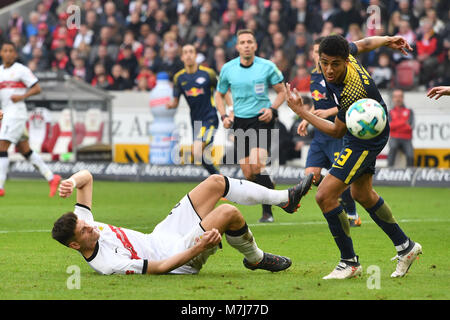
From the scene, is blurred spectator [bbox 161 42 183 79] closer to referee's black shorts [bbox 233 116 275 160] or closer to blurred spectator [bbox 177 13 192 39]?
blurred spectator [bbox 177 13 192 39]

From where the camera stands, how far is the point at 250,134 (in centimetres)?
1237

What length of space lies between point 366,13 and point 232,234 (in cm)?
1565

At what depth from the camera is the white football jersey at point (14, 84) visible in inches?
600

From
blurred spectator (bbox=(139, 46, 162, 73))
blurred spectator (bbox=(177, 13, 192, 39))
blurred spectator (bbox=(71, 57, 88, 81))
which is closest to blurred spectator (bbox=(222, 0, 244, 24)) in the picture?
blurred spectator (bbox=(177, 13, 192, 39))

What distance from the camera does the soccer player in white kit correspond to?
15.2 metres

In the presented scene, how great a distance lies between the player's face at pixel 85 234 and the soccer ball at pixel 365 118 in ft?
7.30

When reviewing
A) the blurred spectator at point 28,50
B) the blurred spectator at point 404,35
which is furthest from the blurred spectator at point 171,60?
the blurred spectator at point 404,35

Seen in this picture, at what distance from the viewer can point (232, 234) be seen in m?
7.19

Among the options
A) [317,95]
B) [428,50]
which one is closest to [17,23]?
[428,50]

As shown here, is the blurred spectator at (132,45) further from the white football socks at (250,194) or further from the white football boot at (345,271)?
the white football boot at (345,271)

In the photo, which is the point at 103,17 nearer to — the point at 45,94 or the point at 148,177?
the point at 45,94

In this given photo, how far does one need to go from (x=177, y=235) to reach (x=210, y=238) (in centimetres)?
83

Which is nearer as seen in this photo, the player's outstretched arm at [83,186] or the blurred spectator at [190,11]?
the player's outstretched arm at [83,186]

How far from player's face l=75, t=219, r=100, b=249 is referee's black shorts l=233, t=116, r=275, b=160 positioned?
5.29 m
